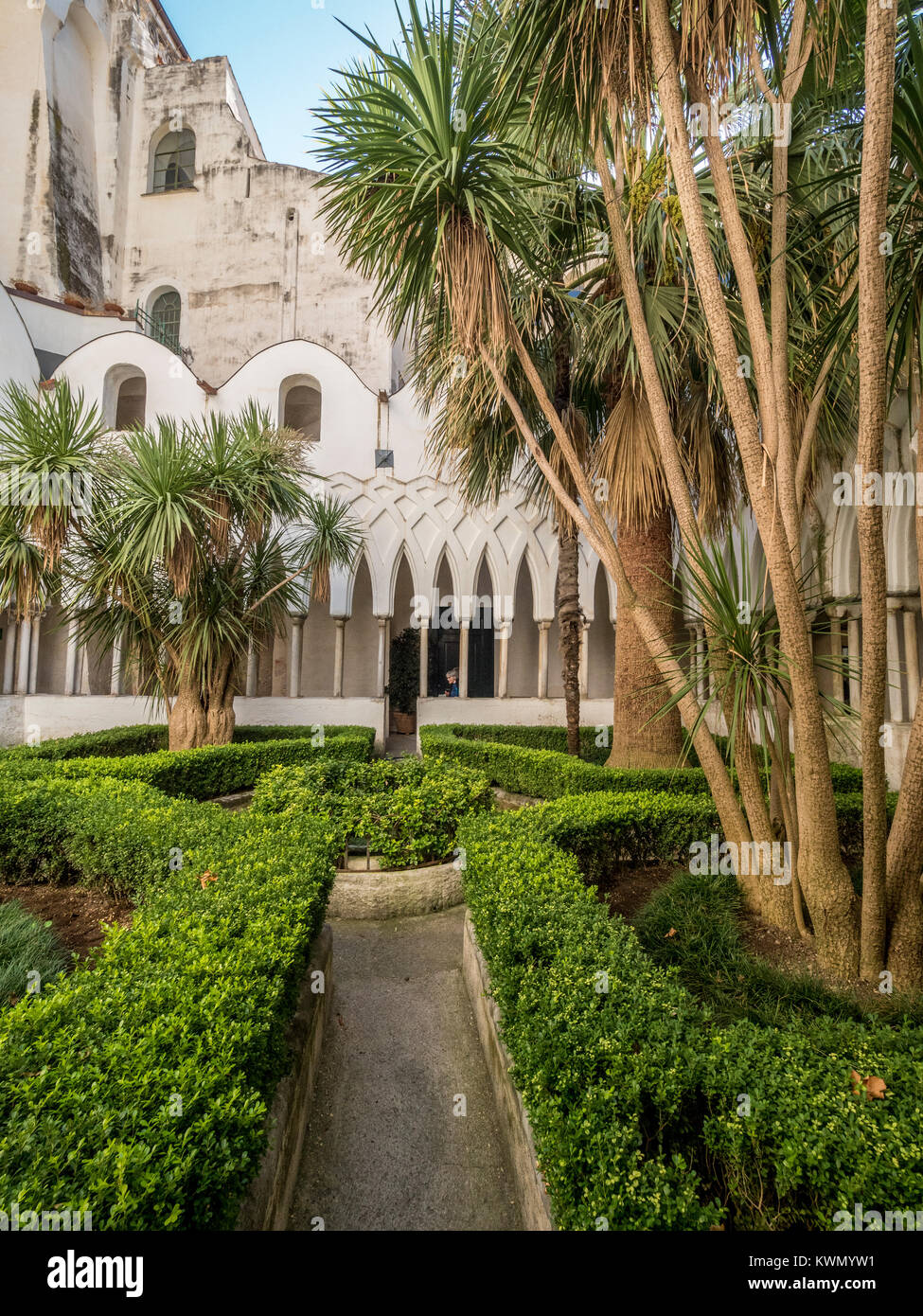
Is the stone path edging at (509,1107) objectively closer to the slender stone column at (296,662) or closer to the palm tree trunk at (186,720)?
the palm tree trunk at (186,720)

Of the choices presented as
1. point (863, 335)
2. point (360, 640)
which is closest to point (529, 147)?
point (863, 335)

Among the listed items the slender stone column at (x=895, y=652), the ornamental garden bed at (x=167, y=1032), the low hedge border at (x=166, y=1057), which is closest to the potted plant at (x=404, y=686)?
the slender stone column at (x=895, y=652)

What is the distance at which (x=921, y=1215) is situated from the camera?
5.45ft

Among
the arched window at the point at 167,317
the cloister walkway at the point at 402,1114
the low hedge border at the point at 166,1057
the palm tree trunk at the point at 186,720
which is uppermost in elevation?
the arched window at the point at 167,317

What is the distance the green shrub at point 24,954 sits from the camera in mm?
2887

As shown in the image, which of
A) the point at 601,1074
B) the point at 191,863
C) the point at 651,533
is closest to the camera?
the point at 601,1074

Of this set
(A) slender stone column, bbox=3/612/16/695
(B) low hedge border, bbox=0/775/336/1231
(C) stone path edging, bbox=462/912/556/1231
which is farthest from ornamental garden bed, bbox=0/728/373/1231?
(A) slender stone column, bbox=3/612/16/695

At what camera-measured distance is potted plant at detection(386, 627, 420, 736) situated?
1591 cm

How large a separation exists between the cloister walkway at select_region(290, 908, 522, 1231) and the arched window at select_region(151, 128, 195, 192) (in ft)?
78.9

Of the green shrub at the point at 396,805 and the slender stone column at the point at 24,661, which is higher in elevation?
the slender stone column at the point at 24,661

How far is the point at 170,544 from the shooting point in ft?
24.8

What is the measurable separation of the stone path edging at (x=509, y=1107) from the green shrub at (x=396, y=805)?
1409mm
